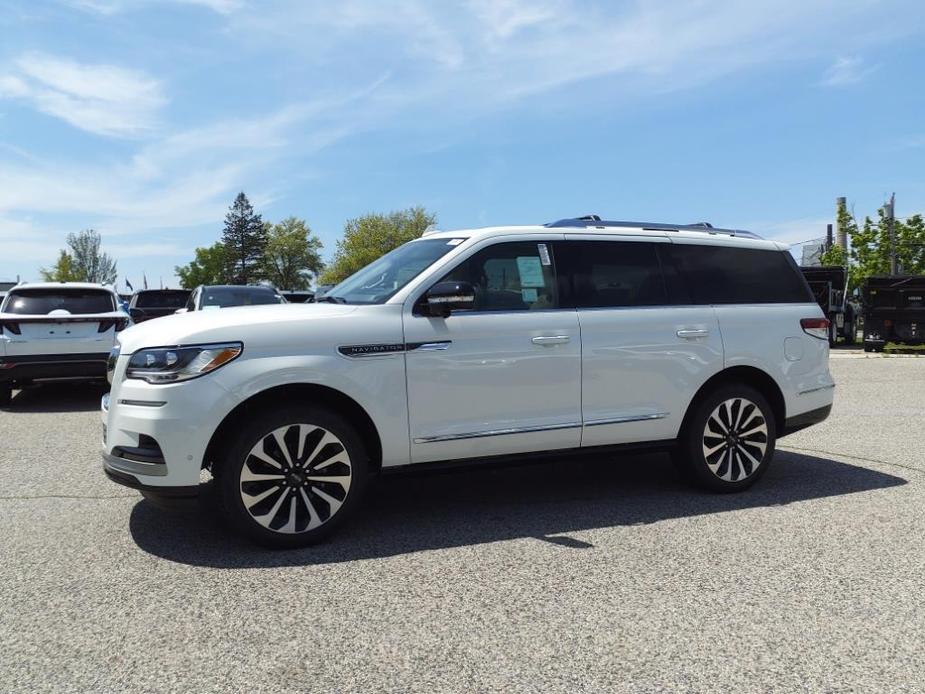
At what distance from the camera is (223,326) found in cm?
414

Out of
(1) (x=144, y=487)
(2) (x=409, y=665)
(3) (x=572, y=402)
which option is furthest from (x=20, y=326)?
(2) (x=409, y=665)

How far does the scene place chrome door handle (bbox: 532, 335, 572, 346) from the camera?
4.77 metres

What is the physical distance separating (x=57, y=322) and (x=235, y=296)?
4.12 meters

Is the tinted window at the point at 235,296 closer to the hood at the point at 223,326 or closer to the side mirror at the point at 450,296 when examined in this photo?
the hood at the point at 223,326

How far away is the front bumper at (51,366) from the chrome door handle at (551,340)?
7382mm

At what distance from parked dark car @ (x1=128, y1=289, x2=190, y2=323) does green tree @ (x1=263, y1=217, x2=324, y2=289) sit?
282 ft

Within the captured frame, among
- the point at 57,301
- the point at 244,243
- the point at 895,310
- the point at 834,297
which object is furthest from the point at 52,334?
the point at 244,243

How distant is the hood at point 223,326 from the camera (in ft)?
13.4

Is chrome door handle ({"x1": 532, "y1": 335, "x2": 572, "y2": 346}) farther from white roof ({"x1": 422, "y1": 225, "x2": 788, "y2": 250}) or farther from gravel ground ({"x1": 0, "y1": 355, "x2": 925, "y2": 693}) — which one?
gravel ground ({"x1": 0, "y1": 355, "x2": 925, "y2": 693})

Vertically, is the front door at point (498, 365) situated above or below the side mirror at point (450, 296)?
below

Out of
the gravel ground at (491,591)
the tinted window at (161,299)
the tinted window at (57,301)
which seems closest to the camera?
the gravel ground at (491,591)

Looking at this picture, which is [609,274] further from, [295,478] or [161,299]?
[161,299]

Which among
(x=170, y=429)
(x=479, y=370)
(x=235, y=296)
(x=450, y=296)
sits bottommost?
(x=170, y=429)

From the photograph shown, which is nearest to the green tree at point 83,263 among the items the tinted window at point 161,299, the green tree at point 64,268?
the green tree at point 64,268
